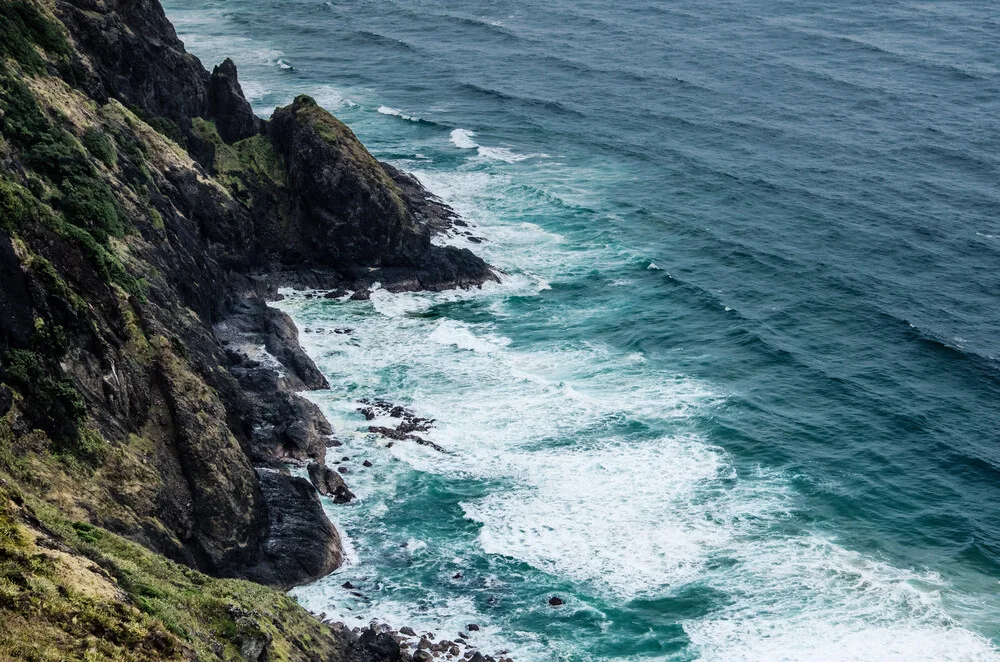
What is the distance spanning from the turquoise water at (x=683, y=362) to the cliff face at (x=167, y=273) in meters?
4.06

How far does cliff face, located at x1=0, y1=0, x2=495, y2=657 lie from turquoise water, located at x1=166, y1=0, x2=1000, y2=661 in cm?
406

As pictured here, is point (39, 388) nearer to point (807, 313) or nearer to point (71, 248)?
point (71, 248)

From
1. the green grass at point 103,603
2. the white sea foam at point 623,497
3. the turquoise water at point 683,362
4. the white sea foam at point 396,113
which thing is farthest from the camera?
the white sea foam at point 396,113

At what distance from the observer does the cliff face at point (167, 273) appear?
114 ft

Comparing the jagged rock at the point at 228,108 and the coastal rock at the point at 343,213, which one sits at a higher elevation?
the jagged rock at the point at 228,108

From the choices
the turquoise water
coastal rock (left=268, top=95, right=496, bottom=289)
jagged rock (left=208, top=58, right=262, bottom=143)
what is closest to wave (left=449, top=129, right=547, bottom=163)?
the turquoise water

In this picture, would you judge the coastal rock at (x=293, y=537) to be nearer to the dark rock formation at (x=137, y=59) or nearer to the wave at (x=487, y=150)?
the dark rock formation at (x=137, y=59)

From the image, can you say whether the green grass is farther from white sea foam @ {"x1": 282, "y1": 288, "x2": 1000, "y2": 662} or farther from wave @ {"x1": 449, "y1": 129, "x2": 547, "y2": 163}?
wave @ {"x1": 449, "y1": 129, "x2": 547, "y2": 163}

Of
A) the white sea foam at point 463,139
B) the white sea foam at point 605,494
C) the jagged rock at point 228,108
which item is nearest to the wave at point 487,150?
the white sea foam at point 463,139

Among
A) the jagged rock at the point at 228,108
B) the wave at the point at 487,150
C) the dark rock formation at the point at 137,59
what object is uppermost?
the dark rock formation at the point at 137,59

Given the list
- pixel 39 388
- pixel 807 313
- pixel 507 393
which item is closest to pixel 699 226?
pixel 807 313

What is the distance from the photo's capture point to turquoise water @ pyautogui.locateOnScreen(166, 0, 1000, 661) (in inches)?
1836

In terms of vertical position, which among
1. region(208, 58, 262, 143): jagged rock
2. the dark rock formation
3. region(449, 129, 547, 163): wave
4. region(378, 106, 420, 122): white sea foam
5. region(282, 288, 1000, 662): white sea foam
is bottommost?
region(282, 288, 1000, 662): white sea foam

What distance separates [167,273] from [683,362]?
35.2 metres
